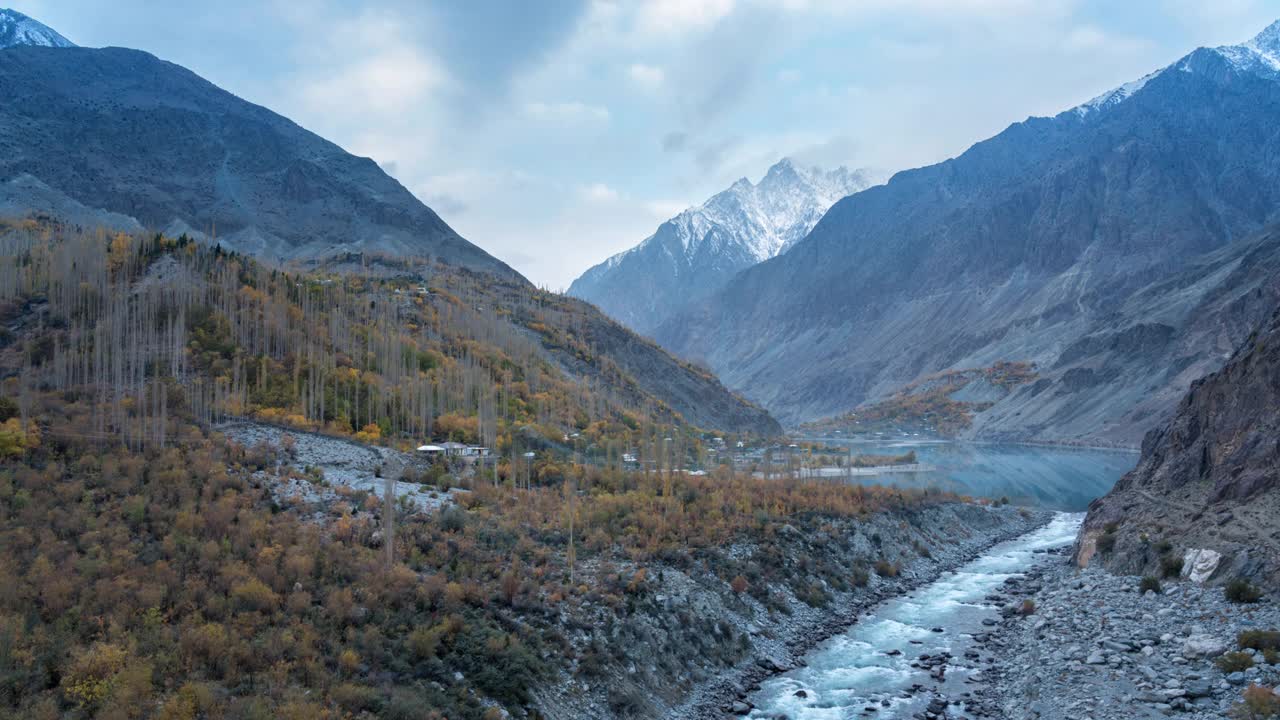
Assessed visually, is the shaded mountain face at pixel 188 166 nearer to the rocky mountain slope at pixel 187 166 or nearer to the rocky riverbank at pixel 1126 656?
the rocky mountain slope at pixel 187 166

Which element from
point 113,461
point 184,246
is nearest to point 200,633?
point 113,461

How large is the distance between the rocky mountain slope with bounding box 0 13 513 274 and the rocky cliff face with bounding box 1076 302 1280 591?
88.8 meters

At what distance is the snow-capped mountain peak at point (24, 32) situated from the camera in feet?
489

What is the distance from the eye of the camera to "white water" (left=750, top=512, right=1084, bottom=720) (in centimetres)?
1947

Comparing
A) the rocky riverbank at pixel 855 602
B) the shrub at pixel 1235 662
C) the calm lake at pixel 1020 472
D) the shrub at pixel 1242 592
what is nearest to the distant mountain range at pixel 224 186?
the calm lake at pixel 1020 472

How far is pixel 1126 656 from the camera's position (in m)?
19.5

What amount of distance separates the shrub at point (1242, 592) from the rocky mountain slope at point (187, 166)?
93.6m

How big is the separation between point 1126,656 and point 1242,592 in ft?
13.4

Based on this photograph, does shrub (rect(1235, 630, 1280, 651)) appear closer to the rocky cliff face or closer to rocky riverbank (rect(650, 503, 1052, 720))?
the rocky cliff face

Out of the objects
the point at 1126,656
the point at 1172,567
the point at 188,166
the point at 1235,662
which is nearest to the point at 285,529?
the point at 1126,656

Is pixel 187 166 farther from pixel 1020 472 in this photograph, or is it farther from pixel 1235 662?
pixel 1235 662

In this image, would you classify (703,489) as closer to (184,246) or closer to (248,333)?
(248,333)

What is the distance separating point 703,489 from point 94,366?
24.6 m

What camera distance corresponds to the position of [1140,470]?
34.8m
